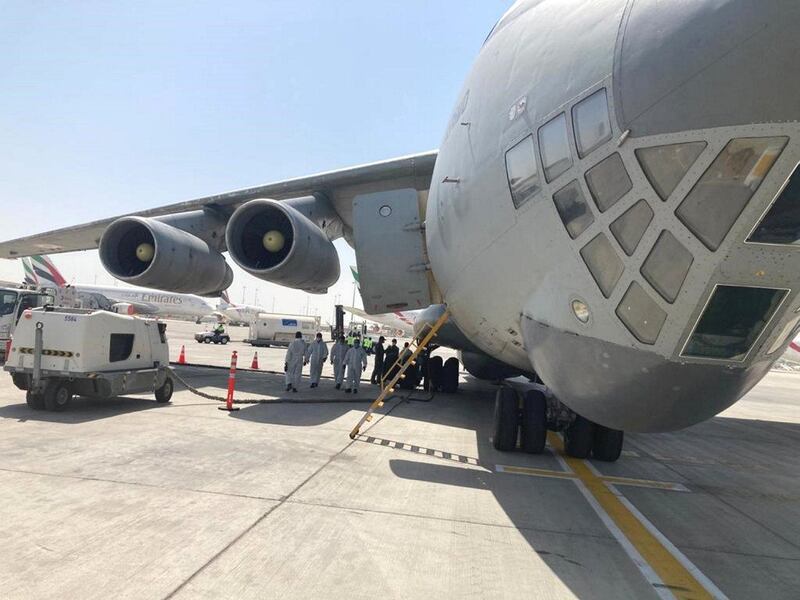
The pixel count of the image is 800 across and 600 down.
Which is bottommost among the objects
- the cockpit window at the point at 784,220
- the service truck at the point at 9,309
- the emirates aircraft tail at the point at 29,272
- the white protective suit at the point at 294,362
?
the white protective suit at the point at 294,362

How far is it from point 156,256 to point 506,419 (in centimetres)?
704

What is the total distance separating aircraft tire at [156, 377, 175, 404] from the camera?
8.56m

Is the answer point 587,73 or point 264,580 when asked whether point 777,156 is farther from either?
point 264,580

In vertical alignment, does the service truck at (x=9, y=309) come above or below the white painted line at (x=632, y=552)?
above

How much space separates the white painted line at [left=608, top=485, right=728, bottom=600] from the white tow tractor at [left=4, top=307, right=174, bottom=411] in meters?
6.70

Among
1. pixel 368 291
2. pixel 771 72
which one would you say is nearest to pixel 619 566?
pixel 771 72

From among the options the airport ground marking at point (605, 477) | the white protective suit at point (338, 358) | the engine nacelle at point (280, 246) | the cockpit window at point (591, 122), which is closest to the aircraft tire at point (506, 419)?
the airport ground marking at point (605, 477)

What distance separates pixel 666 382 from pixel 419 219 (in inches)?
171

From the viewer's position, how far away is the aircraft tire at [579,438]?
6539 mm

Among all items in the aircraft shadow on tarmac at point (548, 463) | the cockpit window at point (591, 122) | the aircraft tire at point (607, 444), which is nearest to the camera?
the cockpit window at point (591, 122)

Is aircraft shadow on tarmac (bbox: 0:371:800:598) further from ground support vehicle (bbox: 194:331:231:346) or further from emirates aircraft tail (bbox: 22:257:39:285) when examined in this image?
emirates aircraft tail (bbox: 22:257:39:285)

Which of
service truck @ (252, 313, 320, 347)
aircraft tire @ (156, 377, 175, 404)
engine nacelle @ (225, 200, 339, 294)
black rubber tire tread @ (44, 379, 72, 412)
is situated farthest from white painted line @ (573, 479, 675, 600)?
service truck @ (252, 313, 320, 347)

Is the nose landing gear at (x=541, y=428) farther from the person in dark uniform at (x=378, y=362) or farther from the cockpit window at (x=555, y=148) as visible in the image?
the person in dark uniform at (x=378, y=362)

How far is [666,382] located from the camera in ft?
10.3
